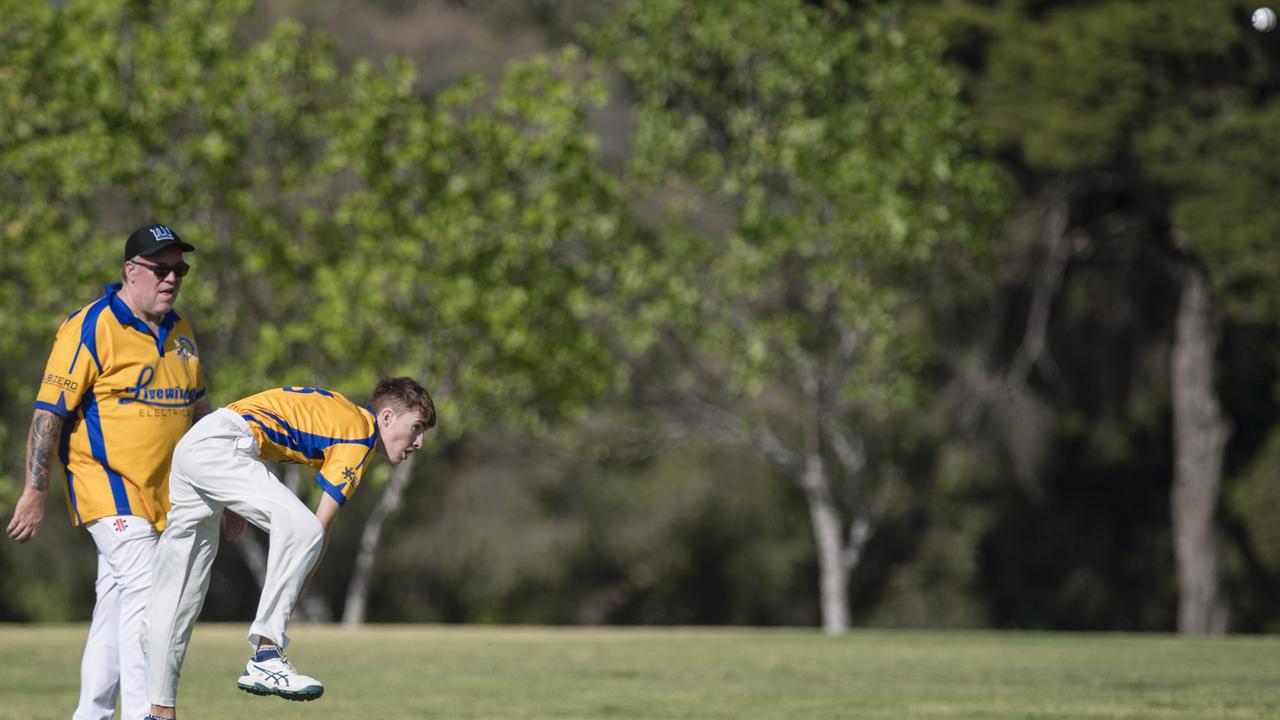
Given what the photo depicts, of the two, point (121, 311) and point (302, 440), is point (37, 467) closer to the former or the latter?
point (121, 311)

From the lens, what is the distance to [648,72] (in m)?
28.2

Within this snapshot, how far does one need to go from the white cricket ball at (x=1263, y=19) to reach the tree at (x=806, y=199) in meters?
4.32

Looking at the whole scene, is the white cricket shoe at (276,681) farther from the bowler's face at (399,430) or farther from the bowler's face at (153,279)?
the bowler's face at (153,279)

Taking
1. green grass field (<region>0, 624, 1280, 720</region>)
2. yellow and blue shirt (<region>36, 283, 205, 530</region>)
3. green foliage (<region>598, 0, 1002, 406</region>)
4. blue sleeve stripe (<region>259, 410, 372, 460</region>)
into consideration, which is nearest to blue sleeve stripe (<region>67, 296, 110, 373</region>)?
yellow and blue shirt (<region>36, 283, 205, 530</region>)

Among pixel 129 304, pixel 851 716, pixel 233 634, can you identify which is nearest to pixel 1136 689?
pixel 851 716

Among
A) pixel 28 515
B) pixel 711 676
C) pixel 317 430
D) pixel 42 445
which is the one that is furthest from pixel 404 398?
pixel 711 676

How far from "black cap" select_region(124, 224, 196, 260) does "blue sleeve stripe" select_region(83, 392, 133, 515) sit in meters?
0.71

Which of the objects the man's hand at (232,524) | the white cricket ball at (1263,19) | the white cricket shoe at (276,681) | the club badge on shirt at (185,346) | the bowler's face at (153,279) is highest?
the white cricket ball at (1263,19)

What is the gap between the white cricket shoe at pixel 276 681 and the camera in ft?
23.2

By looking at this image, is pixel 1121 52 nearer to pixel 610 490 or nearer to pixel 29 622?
pixel 610 490

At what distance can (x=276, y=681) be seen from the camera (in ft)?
23.5

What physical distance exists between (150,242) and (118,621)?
1652mm

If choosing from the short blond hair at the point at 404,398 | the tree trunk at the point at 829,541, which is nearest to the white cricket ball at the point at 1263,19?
the tree trunk at the point at 829,541

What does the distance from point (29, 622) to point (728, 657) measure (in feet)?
72.2
